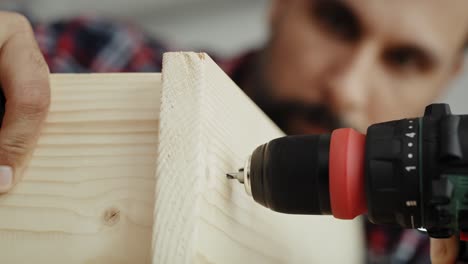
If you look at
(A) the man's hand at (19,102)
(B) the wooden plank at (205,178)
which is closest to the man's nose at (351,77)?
(B) the wooden plank at (205,178)

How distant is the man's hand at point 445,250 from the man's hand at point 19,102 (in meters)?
0.33

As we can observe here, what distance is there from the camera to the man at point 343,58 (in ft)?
4.26

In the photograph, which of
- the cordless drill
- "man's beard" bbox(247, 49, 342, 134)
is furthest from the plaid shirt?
the cordless drill

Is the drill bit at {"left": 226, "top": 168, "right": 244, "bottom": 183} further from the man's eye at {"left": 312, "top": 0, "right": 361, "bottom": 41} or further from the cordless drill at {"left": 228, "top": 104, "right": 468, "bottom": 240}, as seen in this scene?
the man's eye at {"left": 312, "top": 0, "right": 361, "bottom": 41}

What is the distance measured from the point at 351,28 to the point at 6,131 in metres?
1.09

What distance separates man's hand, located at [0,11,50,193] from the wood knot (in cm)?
8

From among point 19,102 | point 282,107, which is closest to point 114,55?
point 282,107

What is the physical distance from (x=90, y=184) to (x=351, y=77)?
0.98 meters

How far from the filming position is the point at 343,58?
1.30 meters

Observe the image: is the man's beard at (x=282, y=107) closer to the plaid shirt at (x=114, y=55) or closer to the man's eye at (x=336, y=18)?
the man's eye at (x=336, y=18)

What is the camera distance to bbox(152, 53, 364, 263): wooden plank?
12.9 inches

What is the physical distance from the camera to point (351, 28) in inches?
52.6

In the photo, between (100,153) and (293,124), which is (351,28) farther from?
(100,153)

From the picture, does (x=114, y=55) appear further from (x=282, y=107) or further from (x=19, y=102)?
(x=19, y=102)
